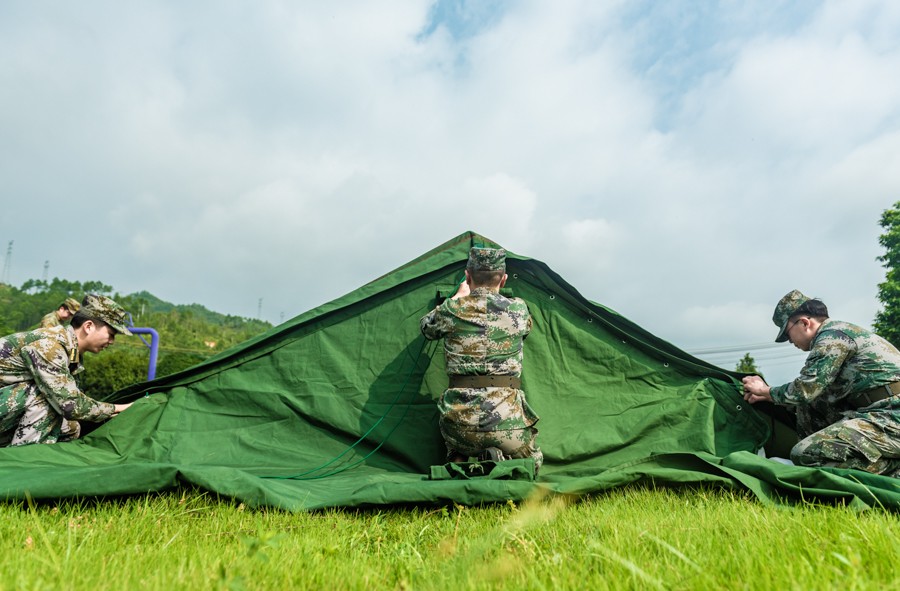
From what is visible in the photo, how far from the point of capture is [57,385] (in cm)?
432

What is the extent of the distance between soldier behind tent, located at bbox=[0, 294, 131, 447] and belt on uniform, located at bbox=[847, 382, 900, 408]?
5.60 metres

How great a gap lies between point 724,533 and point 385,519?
161cm

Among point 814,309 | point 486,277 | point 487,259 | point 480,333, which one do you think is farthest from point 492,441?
point 814,309

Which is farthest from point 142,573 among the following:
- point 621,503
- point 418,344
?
point 418,344

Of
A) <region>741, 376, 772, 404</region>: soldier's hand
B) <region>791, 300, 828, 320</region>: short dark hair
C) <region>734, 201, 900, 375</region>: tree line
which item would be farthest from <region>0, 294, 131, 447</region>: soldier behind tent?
<region>734, 201, 900, 375</region>: tree line

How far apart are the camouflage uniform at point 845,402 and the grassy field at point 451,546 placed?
125cm

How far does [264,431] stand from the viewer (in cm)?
467

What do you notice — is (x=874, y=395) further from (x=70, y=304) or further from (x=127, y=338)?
(x=127, y=338)

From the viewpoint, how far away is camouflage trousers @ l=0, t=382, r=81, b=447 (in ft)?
14.0

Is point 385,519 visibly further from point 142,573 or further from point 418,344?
point 418,344

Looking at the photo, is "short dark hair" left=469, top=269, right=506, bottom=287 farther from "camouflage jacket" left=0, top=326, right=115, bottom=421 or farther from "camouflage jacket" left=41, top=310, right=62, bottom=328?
"camouflage jacket" left=41, top=310, right=62, bottom=328

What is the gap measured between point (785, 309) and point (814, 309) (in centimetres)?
22

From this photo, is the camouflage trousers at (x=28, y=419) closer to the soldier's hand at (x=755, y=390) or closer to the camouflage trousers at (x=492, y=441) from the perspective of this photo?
the camouflage trousers at (x=492, y=441)

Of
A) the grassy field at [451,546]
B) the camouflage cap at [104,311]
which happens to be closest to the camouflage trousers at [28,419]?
the camouflage cap at [104,311]
